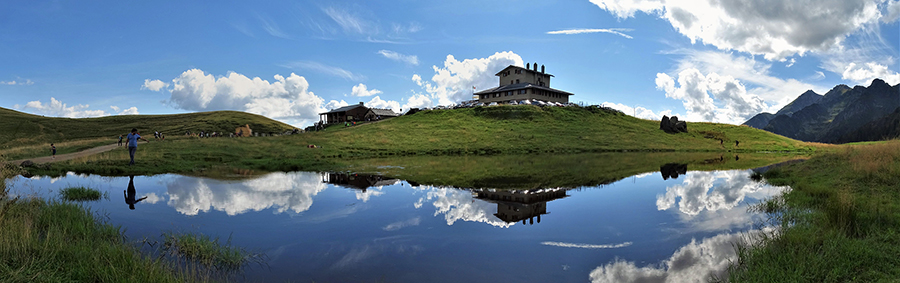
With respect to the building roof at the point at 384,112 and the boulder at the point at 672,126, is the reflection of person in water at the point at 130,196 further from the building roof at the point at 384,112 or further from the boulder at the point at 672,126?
the boulder at the point at 672,126

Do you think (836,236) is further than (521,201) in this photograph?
No

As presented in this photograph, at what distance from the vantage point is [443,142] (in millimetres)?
62062

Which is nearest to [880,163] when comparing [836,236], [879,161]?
[879,161]

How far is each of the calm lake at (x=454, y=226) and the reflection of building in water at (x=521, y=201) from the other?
5 centimetres

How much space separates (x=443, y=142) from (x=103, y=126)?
126 meters

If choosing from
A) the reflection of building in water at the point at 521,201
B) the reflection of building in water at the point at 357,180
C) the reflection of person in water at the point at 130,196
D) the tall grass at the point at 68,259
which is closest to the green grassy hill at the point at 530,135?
the reflection of building in water at the point at 357,180

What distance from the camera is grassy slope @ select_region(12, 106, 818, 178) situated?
3338 centimetres

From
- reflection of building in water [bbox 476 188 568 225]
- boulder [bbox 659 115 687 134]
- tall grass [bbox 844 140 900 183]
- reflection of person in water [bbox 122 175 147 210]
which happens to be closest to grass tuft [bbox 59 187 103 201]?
reflection of person in water [bbox 122 175 147 210]

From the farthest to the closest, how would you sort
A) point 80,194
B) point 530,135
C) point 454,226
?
point 530,135 → point 80,194 → point 454,226

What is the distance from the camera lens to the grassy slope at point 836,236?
7.39 m

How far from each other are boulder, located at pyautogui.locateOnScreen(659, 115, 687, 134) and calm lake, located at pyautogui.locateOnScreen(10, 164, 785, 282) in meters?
74.5

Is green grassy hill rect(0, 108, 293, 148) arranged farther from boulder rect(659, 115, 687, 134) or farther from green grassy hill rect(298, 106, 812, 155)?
boulder rect(659, 115, 687, 134)

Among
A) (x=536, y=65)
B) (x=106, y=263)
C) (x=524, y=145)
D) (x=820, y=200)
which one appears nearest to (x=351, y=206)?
(x=106, y=263)

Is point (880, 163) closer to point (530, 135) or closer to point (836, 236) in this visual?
point (836, 236)
